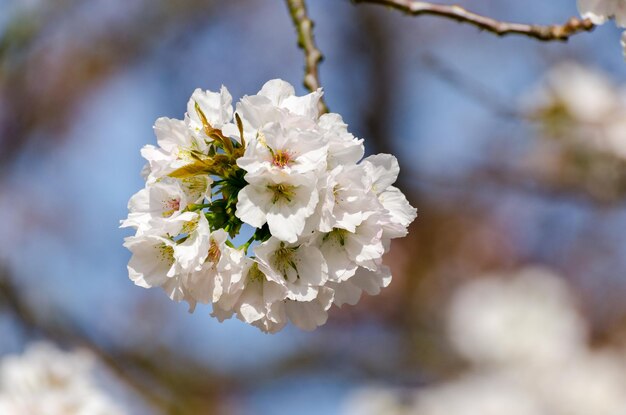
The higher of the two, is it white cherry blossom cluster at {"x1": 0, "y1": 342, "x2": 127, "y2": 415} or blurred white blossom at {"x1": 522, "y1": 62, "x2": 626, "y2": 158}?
blurred white blossom at {"x1": 522, "y1": 62, "x2": 626, "y2": 158}

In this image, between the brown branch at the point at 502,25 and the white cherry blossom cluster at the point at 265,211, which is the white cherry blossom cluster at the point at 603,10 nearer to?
the brown branch at the point at 502,25

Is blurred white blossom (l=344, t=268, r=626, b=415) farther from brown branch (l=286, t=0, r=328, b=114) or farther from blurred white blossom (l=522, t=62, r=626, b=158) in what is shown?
brown branch (l=286, t=0, r=328, b=114)

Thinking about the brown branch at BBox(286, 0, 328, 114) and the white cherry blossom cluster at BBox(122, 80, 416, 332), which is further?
the brown branch at BBox(286, 0, 328, 114)

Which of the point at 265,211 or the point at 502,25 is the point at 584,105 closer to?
the point at 502,25

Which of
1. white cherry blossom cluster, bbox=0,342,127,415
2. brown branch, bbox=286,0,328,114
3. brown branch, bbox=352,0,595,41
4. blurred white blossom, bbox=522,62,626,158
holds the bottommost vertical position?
white cherry blossom cluster, bbox=0,342,127,415

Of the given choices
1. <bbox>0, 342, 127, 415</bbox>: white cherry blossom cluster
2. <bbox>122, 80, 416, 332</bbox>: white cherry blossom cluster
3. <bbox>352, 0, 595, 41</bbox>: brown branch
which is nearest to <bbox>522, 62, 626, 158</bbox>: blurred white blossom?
<bbox>352, 0, 595, 41</bbox>: brown branch
